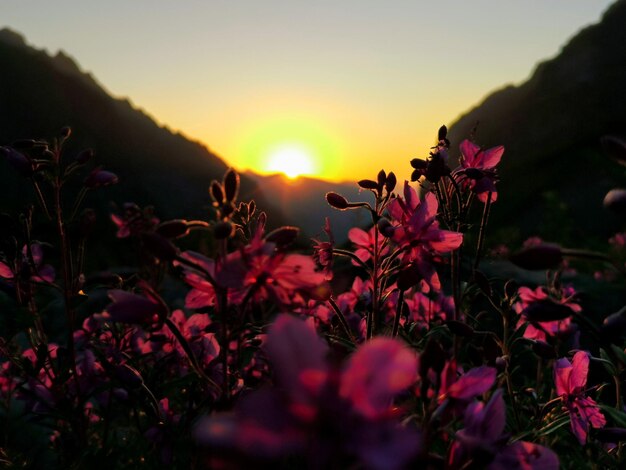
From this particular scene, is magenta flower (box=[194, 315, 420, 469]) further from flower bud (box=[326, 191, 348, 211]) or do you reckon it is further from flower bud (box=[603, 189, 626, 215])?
flower bud (box=[326, 191, 348, 211])

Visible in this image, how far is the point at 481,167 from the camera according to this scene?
7.47ft

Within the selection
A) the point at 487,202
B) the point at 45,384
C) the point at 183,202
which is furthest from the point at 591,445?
the point at 183,202

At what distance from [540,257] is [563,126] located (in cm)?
2075

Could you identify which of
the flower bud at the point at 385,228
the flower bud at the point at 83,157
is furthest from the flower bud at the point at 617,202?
the flower bud at the point at 83,157

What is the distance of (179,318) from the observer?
9.21 feet

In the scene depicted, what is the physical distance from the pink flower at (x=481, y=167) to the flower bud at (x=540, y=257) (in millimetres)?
905

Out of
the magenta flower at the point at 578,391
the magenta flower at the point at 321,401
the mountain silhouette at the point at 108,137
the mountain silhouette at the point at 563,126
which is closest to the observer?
the magenta flower at the point at 321,401

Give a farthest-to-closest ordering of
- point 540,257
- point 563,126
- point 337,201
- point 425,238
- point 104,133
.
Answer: point 104,133
point 563,126
point 337,201
point 425,238
point 540,257

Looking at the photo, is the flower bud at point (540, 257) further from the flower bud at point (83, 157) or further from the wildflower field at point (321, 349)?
the flower bud at point (83, 157)

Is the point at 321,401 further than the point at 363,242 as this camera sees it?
No

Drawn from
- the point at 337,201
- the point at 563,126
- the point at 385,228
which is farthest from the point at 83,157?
the point at 563,126

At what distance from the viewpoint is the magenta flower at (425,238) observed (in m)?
1.74

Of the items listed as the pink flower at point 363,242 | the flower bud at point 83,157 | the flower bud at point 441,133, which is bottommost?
the pink flower at point 363,242

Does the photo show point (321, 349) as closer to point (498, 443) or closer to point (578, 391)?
point (498, 443)
